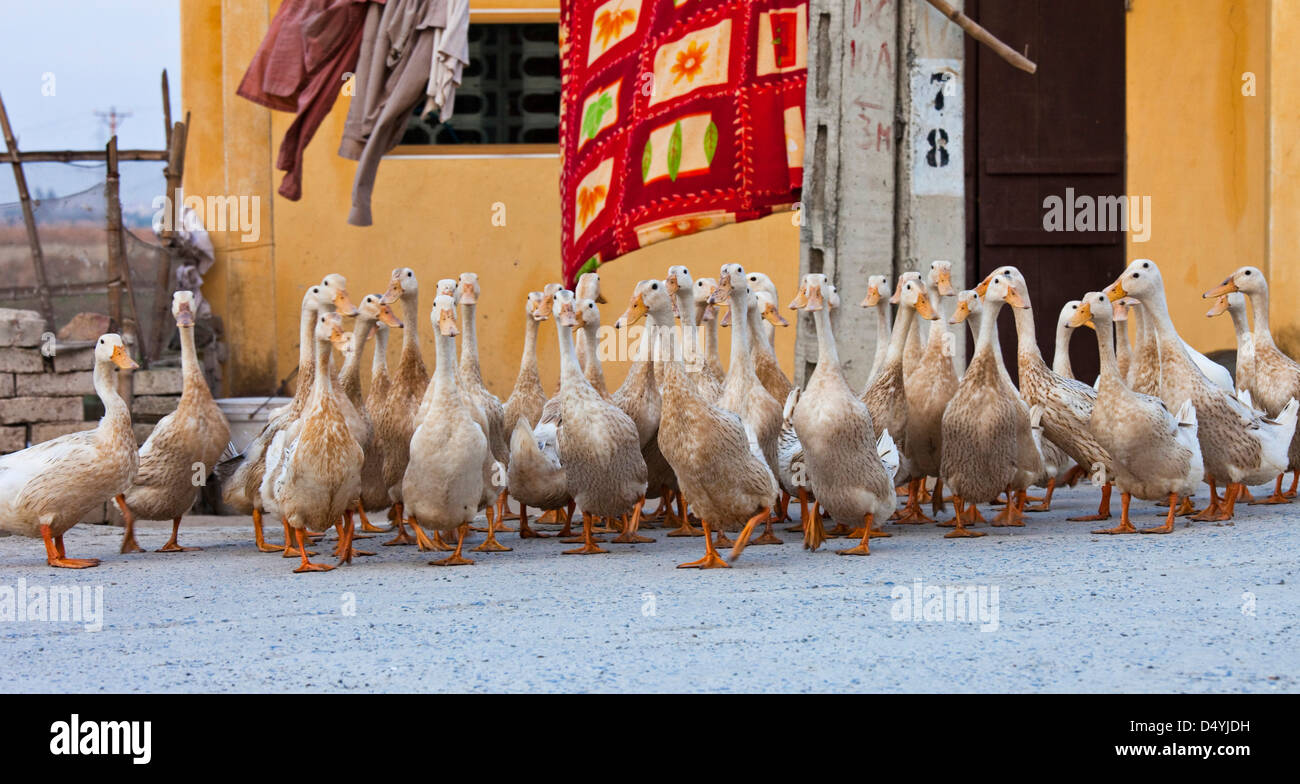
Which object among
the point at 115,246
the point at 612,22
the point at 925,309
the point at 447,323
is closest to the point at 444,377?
the point at 447,323

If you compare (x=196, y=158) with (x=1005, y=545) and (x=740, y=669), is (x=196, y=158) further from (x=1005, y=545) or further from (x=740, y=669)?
(x=740, y=669)

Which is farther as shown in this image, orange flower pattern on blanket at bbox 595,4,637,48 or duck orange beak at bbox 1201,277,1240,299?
orange flower pattern on blanket at bbox 595,4,637,48

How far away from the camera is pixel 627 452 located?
668 centimetres

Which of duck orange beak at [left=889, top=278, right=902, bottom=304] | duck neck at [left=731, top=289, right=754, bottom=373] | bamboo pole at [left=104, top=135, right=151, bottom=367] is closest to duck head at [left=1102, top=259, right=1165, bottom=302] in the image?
duck orange beak at [left=889, top=278, right=902, bottom=304]

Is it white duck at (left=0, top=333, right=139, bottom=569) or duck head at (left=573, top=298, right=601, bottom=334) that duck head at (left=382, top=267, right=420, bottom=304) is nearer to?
duck head at (left=573, top=298, right=601, bottom=334)

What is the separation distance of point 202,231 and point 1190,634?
8546mm

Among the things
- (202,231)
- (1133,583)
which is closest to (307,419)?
(1133,583)

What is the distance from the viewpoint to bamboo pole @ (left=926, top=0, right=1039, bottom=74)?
7.53 metres

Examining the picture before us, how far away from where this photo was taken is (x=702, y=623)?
459cm

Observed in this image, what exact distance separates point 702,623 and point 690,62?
4352mm

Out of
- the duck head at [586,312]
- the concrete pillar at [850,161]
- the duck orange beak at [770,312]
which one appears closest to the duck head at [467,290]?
the duck head at [586,312]

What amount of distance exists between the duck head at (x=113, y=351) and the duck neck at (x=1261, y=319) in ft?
19.5

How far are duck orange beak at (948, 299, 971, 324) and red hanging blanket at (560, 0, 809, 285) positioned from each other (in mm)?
1141

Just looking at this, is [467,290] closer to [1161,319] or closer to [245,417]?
[245,417]
